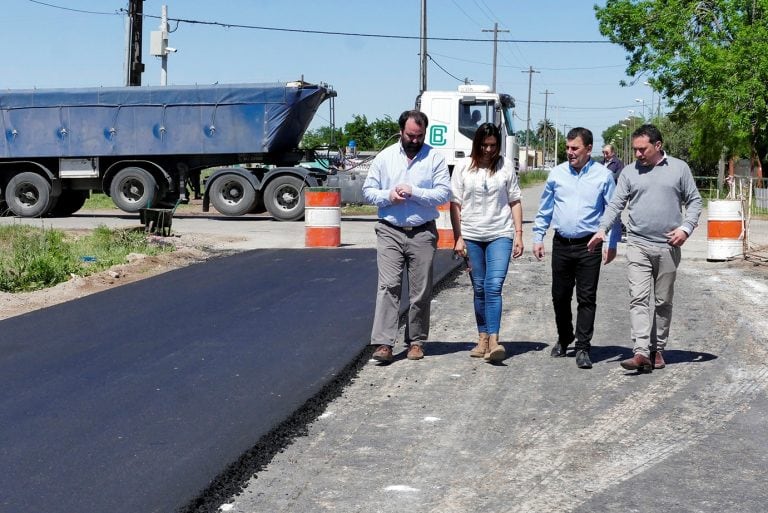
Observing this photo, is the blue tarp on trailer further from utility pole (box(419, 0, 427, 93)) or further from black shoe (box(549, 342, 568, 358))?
black shoe (box(549, 342, 568, 358))

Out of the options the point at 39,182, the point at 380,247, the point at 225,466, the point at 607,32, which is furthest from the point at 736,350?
the point at 607,32

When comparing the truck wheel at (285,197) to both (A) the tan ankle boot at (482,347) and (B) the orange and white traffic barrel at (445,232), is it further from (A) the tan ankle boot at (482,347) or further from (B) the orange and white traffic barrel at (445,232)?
(A) the tan ankle boot at (482,347)

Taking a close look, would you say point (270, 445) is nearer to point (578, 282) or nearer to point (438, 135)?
point (578, 282)

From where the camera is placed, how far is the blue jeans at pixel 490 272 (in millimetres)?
8305

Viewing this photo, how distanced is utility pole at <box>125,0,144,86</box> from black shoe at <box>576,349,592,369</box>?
92.0 feet

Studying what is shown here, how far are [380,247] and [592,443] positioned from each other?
285cm

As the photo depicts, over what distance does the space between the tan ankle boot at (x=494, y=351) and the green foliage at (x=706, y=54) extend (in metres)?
34.2

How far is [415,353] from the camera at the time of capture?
332 inches

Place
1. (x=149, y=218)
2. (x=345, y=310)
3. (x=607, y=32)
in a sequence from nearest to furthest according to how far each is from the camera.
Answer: (x=345, y=310) → (x=149, y=218) → (x=607, y=32)

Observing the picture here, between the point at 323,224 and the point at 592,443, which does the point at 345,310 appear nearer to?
the point at 592,443

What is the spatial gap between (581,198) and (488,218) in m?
0.70

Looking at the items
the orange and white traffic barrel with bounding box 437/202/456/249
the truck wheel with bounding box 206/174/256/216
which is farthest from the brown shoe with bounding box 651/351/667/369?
the truck wheel with bounding box 206/174/256/216

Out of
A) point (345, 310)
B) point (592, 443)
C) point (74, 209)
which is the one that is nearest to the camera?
point (592, 443)

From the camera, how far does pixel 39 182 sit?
94.9 ft
